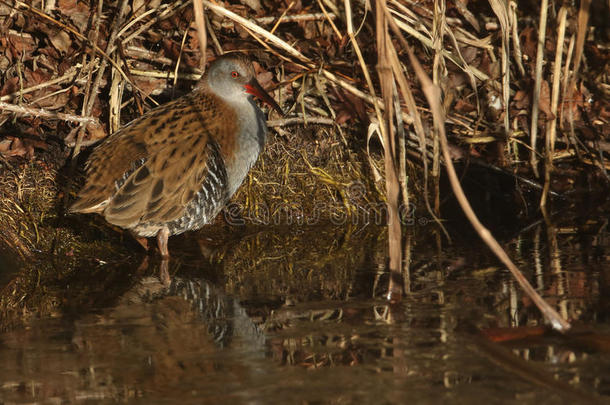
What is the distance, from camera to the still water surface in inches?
108

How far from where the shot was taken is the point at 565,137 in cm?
523

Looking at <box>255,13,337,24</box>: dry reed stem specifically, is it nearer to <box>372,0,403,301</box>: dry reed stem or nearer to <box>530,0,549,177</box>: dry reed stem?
<box>530,0,549,177</box>: dry reed stem

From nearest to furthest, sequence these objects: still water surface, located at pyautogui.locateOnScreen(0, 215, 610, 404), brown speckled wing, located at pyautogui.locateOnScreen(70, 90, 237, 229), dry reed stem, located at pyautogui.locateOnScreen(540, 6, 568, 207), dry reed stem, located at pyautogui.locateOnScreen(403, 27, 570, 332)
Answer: still water surface, located at pyautogui.locateOnScreen(0, 215, 610, 404), dry reed stem, located at pyautogui.locateOnScreen(403, 27, 570, 332), brown speckled wing, located at pyautogui.locateOnScreen(70, 90, 237, 229), dry reed stem, located at pyautogui.locateOnScreen(540, 6, 568, 207)

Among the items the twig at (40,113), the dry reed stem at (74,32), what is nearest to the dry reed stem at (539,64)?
the dry reed stem at (74,32)

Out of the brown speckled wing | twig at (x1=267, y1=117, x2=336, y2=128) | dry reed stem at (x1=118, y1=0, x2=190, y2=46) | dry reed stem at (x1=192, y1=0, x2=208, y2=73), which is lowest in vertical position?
the brown speckled wing

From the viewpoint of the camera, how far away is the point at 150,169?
4613 mm

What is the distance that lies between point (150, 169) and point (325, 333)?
5.79ft

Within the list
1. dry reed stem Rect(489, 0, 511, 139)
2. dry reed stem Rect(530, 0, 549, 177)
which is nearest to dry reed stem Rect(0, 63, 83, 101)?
dry reed stem Rect(489, 0, 511, 139)

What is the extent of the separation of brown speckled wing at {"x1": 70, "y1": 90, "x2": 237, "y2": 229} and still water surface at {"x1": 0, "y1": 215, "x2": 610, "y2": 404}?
31 centimetres

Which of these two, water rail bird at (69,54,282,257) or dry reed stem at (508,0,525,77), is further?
dry reed stem at (508,0,525,77)

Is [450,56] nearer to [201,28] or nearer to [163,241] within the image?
[163,241]

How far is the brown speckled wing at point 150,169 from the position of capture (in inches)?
179

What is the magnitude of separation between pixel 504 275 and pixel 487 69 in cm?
189

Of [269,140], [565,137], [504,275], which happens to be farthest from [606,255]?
[269,140]
